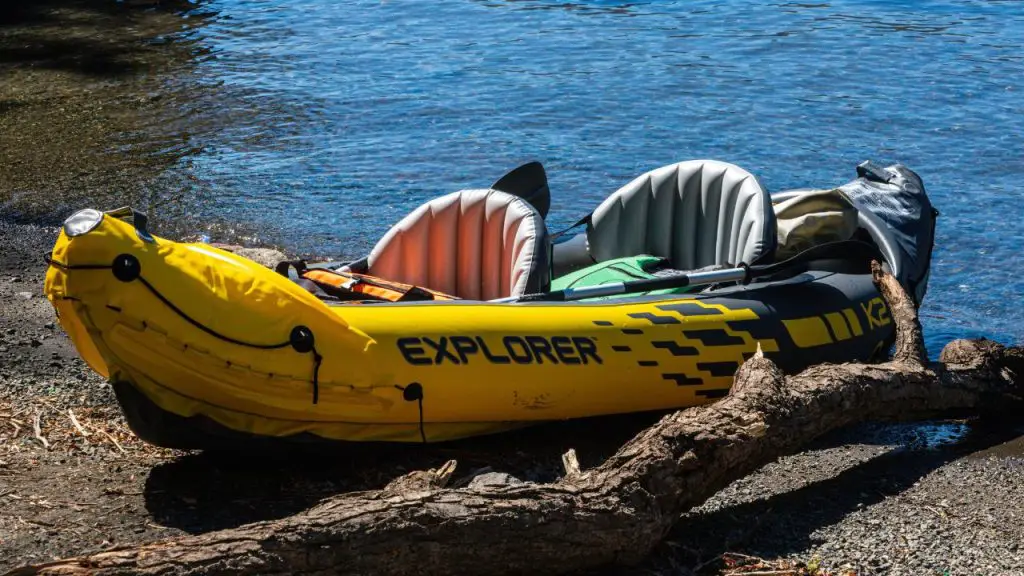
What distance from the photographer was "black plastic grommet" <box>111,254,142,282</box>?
4.30m

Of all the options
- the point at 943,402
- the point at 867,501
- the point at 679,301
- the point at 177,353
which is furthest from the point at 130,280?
the point at 943,402

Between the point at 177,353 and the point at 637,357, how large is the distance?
6.32 feet

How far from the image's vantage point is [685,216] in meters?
6.38

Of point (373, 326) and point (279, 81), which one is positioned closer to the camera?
point (373, 326)

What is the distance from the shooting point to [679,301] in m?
5.43

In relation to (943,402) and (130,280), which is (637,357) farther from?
(130,280)

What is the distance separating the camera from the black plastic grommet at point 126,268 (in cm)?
430

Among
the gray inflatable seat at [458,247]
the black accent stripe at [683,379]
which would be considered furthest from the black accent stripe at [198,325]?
the black accent stripe at [683,379]

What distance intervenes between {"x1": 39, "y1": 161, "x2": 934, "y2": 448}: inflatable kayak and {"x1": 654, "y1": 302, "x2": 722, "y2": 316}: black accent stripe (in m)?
0.01

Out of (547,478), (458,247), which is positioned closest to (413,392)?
(547,478)

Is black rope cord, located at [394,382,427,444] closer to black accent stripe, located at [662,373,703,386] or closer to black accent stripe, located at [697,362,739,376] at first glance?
black accent stripe, located at [662,373,703,386]

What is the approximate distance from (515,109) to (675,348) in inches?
291

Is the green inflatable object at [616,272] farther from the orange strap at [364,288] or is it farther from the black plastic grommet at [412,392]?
the black plastic grommet at [412,392]

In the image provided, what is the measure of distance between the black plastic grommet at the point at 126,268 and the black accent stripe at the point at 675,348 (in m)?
2.18
